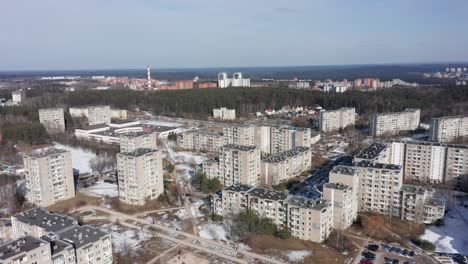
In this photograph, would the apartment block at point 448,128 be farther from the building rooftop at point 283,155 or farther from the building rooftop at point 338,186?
the building rooftop at point 338,186

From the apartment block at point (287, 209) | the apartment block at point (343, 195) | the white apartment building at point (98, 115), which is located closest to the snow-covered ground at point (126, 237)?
the apartment block at point (287, 209)

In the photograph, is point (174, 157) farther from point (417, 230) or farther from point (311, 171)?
point (417, 230)

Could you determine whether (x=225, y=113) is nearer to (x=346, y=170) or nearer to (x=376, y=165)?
(x=376, y=165)

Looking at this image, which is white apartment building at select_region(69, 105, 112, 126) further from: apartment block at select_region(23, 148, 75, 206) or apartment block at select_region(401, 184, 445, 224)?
apartment block at select_region(401, 184, 445, 224)

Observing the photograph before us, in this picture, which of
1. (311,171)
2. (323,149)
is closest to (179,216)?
(311,171)

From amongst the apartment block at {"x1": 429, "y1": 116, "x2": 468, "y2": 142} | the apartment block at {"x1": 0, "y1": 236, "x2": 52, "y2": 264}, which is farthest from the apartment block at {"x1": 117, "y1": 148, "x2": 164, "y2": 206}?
the apartment block at {"x1": 429, "y1": 116, "x2": 468, "y2": 142}

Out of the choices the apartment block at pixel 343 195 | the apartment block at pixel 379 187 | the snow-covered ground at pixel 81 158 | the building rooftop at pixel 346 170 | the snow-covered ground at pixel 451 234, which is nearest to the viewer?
the snow-covered ground at pixel 451 234

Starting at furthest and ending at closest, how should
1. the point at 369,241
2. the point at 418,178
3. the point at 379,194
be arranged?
the point at 418,178 → the point at 379,194 → the point at 369,241
